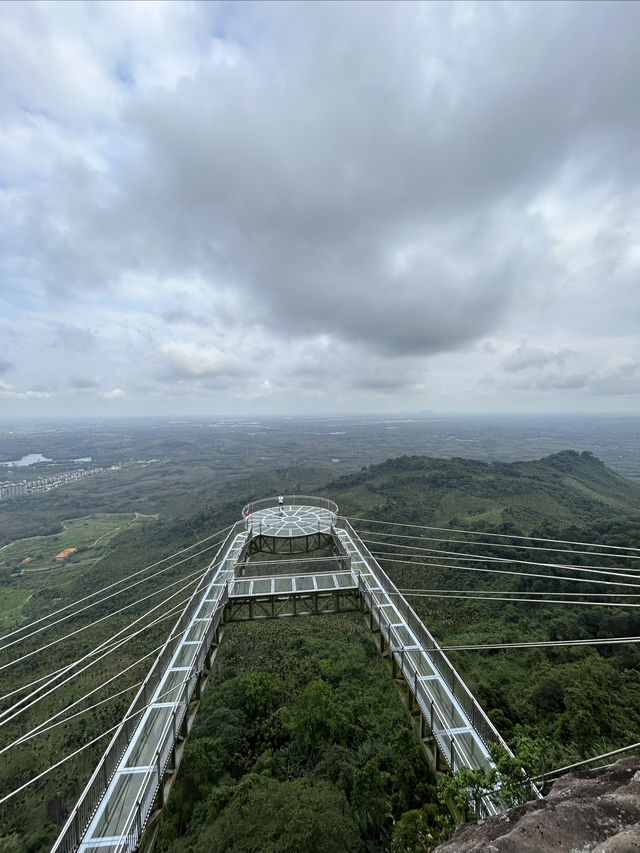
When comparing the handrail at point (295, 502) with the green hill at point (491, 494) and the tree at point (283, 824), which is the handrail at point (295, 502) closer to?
the tree at point (283, 824)

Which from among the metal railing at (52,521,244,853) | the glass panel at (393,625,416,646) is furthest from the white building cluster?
the glass panel at (393,625,416,646)

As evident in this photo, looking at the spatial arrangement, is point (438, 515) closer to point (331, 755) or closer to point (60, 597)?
point (331, 755)

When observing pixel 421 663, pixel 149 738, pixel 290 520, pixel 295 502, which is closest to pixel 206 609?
pixel 149 738

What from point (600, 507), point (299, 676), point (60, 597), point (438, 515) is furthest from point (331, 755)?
point (600, 507)

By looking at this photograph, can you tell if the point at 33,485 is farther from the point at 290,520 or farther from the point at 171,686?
the point at 171,686

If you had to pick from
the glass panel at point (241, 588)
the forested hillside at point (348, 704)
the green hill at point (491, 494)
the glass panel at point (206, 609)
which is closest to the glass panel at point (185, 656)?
the glass panel at point (206, 609)

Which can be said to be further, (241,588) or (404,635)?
(241,588)
